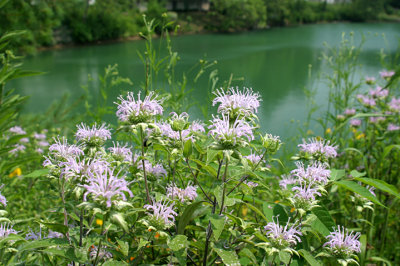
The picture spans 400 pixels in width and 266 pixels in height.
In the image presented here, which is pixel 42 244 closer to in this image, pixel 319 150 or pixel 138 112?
pixel 138 112

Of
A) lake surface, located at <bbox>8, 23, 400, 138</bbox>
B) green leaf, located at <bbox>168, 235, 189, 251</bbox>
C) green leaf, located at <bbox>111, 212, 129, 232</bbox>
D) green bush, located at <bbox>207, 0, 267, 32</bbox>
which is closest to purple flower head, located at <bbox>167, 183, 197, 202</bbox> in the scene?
green leaf, located at <bbox>168, 235, 189, 251</bbox>

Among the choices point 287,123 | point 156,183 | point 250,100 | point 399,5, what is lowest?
point 287,123

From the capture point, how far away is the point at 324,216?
2.20 ft

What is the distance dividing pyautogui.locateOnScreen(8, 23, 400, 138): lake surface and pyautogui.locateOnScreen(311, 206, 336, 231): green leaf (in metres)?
1.05

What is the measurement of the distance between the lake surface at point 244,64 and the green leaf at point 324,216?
105cm

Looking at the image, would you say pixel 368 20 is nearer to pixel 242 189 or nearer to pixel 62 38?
pixel 62 38

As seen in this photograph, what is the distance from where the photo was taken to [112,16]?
9922 millimetres

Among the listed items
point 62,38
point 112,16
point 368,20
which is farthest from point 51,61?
point 368,20

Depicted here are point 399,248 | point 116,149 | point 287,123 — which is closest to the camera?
point 116,149

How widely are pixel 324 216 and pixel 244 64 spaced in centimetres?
429

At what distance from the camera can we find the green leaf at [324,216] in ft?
2.17

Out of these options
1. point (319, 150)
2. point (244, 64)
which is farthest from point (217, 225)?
point (244, 64)

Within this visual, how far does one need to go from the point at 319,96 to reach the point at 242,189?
151 inches

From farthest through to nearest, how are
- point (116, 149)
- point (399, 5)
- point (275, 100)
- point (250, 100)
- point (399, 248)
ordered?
point (399, 5), point (275, 100), point (399, 248), point (116, 149), point (250, 100)
